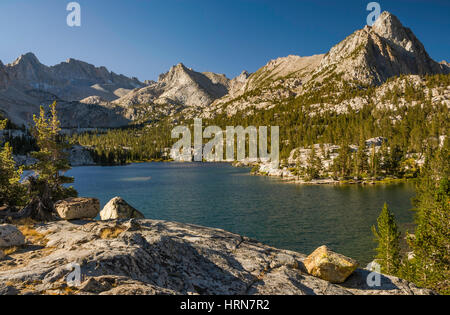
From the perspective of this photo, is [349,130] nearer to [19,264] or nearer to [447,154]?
[447,154]

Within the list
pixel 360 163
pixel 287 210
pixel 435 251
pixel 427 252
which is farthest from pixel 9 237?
pixel 360 163

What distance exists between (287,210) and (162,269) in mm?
58094

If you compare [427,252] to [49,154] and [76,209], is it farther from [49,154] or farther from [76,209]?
[49,154]

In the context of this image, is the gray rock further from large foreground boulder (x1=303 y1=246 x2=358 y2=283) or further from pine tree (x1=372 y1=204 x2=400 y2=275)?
pine tree (x1=372 y1=204 x2=400 y2=275)

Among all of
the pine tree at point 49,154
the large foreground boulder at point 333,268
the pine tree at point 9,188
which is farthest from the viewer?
the pine tree at point 9,188

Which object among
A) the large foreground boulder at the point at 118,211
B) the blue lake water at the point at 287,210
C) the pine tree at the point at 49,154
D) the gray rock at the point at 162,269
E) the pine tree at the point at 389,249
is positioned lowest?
the blue lake water at the point at 287,210

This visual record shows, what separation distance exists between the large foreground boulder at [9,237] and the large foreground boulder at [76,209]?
694cm

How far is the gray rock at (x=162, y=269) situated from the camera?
8719 millimetres

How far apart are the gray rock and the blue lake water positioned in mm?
27668

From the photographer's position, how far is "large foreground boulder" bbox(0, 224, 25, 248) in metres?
13.4

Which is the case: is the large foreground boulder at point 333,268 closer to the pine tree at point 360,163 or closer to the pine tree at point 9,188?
the pine tree at point 9,188

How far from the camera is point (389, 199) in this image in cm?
7456

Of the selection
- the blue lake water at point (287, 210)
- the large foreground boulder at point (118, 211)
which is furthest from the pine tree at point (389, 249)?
the large foreground boulder at point (118, 211)
